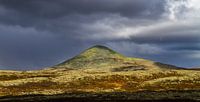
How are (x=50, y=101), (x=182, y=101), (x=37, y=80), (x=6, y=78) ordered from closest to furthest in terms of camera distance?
(x=182, y=101), (x=50, y=101), (x=37, y=80), (x=6, y=78)

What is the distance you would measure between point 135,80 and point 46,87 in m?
27.8

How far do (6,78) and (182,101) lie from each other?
8987 cm

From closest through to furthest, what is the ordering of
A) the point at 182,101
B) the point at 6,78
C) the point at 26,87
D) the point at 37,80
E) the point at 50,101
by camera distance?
the point at 182,101 → the point at 50,101 → the point at 26,87 → the point at 37,80 → the point at 6,78

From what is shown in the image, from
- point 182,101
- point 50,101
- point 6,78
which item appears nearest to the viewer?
point 182,101

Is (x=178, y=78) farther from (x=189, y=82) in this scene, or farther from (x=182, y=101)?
(x=182, y=101)

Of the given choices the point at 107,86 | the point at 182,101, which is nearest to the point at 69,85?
the point at 107,86

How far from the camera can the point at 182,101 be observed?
55.8 meters

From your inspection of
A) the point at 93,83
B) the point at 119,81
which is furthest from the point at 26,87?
the point at 119,81

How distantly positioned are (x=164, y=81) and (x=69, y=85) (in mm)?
26419

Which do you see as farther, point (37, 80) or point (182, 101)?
point (37, 80)

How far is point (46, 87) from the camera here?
108 metres

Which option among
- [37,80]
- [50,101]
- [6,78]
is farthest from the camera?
[6,78]

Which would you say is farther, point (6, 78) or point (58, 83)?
point (6, 78)

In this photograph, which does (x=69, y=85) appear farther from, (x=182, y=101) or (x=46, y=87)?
(x=182, y=101)
